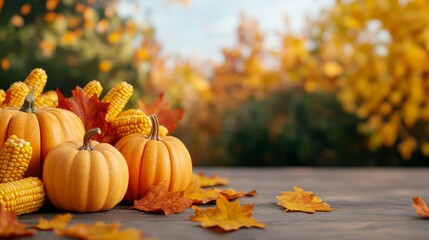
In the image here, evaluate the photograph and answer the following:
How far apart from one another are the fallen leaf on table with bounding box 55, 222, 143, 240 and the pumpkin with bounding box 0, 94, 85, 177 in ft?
1.23

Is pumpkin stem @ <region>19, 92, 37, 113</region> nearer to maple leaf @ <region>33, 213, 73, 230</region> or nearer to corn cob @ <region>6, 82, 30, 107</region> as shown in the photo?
corn cob @ <region>6, 82, 30, 107</region>

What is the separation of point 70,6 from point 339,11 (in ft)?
7.99

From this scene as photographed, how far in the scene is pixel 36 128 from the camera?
132 centimetres

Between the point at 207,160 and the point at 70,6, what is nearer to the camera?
the point at 70,6

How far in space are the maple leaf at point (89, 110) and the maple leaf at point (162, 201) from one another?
0.71 feet

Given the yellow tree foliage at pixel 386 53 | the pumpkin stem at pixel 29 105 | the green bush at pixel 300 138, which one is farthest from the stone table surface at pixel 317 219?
the green bush at pixel 300 138

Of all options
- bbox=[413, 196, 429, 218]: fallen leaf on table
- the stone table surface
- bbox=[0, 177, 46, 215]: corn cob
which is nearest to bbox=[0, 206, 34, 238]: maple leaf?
the stone table surface

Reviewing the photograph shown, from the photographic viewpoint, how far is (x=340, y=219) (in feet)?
3.99

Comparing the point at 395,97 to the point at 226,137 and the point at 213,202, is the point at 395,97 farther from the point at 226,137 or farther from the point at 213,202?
the point at 213,202

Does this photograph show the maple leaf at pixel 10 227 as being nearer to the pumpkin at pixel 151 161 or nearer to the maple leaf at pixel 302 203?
the pumpkin at pixel 151 161

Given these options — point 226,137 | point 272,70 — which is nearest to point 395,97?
point 226,137

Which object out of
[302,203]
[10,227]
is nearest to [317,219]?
[302,203]

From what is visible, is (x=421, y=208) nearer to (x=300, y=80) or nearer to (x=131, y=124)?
(x=131, y=124)

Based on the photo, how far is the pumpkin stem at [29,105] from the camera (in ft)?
4.42
